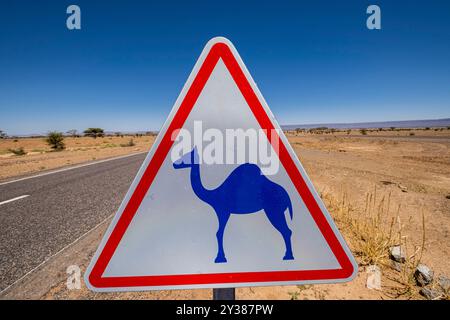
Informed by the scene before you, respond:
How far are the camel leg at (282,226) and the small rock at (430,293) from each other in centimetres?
226

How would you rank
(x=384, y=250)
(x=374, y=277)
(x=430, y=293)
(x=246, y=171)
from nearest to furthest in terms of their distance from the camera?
(x=246, y=171) → (x=430, y=293) → (x=374, y=277) → (x=384, y=250)

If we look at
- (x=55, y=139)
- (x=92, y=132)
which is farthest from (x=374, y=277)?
(x=92, y=132)

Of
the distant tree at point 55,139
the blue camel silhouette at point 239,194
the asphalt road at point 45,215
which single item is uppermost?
the distant tree at point 55,139

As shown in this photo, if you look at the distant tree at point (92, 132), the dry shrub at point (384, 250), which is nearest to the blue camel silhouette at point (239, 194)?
the dry shrub at point (384, 250)

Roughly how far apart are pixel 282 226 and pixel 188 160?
1.63 feet

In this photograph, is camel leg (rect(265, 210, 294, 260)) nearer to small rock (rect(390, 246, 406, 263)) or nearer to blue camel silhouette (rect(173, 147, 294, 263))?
blue camel silhouette (rect(173, 147, 294, 263))

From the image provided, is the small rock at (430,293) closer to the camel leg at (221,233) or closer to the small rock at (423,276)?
the small rock at (423,276)

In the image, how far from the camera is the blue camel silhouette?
0.93 metres

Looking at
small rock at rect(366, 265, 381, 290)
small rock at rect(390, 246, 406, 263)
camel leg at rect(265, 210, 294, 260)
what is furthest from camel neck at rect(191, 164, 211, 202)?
small rock at rect(390, 246, 406, 263)

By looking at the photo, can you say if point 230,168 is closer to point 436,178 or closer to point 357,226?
point 357,226

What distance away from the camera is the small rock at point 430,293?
2124 mm

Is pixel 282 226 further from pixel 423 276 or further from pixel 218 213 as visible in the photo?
pixel 423 276

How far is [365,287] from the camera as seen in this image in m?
2.35

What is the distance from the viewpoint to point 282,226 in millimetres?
951
